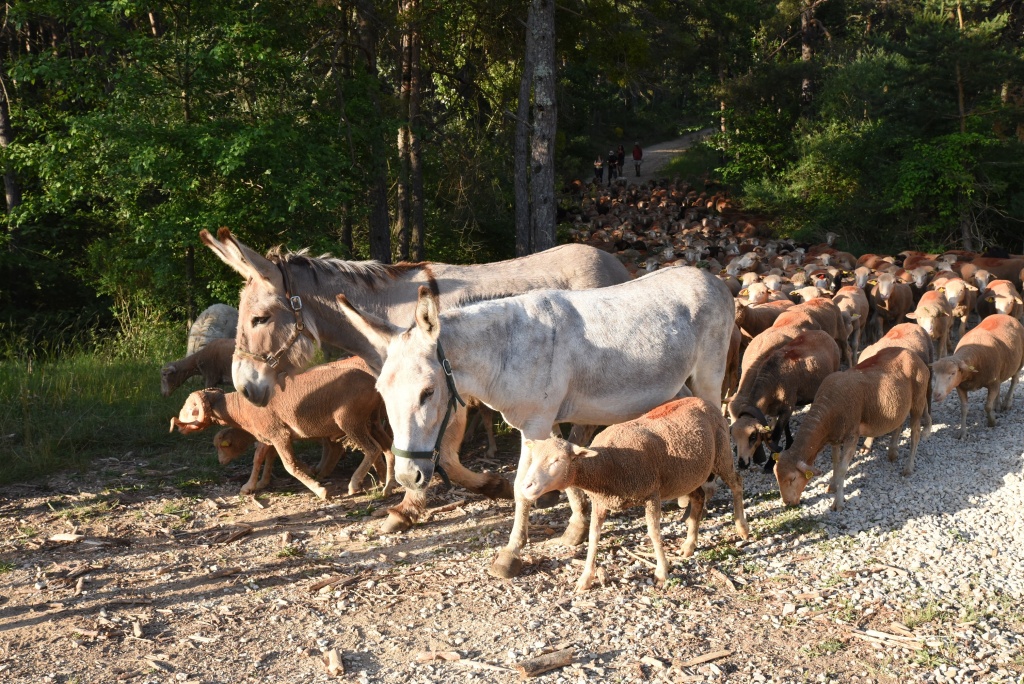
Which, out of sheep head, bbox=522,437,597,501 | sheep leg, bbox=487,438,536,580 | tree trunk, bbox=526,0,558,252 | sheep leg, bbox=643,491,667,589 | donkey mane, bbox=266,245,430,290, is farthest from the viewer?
tree trunk, bbox=526,0,558,252

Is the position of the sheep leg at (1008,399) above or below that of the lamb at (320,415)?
below

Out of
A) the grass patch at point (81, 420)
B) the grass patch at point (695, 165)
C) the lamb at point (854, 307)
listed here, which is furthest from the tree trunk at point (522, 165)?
the grass patch at point (695, 165)

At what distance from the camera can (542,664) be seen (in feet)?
18.3

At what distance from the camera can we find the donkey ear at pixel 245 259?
7.10m

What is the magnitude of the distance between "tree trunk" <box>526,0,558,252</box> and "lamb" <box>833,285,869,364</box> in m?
4.71

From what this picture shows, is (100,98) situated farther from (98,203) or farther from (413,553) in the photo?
(413,553)

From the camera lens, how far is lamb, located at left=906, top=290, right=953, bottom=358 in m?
13.2

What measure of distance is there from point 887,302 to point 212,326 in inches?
446

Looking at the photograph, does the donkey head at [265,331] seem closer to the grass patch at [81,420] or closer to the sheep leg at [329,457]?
the sheep leg at [329,457]

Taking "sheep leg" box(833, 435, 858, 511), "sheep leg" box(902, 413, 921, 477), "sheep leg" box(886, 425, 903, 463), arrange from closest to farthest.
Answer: "sheep leg" box(833, 435, 858, 511), "sheep leg" box(902, 413, 921, 477), "sheep leg" box(886, 425, 903, 463)

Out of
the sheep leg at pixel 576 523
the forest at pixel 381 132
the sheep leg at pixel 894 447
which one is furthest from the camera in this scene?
the forest at pixel 381 132

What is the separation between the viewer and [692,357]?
7.56 m

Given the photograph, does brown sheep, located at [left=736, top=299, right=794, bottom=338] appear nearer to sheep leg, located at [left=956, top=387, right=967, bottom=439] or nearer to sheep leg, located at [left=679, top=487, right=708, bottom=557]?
sheep leg, located at [left=956, top=387, right=967, bottom=439]

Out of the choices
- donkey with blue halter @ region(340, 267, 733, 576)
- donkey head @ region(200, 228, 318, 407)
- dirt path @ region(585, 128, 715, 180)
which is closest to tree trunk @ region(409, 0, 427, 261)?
donkey head @ region(200, 228, 318, 407)
